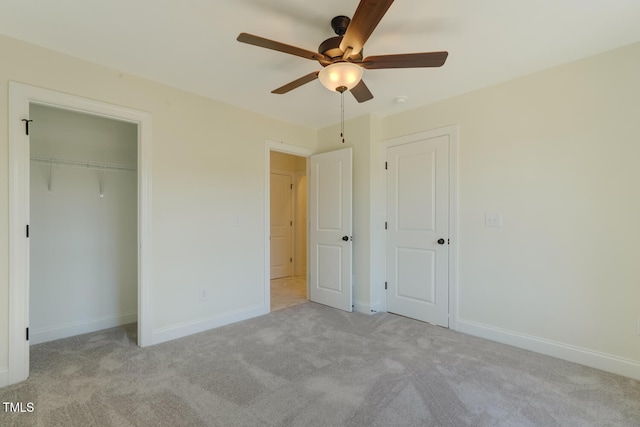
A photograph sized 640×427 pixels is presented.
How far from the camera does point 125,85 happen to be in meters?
2.59

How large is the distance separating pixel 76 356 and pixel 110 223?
1344 millimetres

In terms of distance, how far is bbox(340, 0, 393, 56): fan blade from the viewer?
134cm

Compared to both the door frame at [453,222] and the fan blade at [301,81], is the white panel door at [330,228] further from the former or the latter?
the fan blade at [301,81]

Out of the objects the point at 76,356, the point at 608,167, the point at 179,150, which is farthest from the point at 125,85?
the point at 608,167

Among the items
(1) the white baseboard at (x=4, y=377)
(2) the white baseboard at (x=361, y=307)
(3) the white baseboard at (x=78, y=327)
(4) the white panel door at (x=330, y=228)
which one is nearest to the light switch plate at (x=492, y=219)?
(4) the white panel door at (x=330, y=228)

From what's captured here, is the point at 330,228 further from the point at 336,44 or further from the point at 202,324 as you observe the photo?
the point at 336,44

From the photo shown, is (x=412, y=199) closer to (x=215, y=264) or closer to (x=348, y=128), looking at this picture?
(x=348, y=128)

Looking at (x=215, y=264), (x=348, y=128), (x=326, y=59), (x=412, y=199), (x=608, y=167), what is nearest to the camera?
(x=326, y=59)

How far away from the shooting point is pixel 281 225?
5766mm

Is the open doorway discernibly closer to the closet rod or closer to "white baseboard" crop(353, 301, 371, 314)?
"white baseboard" crop(353, 301, 371, 314)

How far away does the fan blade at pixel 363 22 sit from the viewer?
1.34m

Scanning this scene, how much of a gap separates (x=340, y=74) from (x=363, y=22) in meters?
0.38

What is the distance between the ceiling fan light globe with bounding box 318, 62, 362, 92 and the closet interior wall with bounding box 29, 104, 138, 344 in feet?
8.40

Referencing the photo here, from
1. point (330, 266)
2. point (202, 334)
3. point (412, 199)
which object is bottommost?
point (202, 334)
